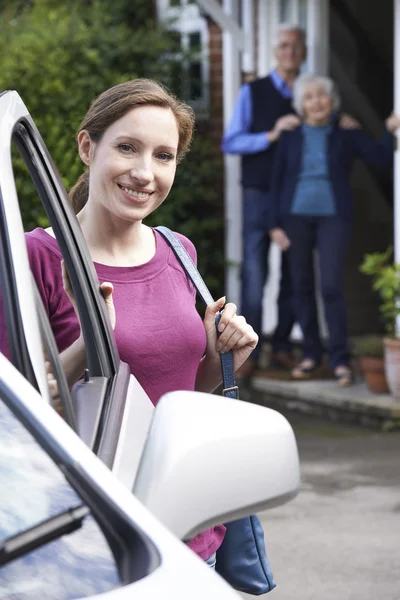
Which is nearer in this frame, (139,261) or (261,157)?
(139,261)

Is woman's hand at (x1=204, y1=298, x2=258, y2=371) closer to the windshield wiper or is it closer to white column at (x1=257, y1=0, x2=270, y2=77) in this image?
the windshield wiper

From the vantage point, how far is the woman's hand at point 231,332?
2.84m

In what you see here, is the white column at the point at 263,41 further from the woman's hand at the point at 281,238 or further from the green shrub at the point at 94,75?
the woman's hand at the point at 281,238

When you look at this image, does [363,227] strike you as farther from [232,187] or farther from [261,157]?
[261,157]

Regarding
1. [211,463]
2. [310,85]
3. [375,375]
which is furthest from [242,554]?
[310,85]

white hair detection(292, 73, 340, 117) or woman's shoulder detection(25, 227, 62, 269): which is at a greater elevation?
woman's shoulder detection(25, 227, 62, 269)

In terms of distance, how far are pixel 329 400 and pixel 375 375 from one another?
1.25ft

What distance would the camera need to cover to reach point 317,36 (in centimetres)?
1023

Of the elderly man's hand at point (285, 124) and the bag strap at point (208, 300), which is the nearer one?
the bag strap at point (208, 300)

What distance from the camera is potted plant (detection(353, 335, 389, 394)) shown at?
8.69m

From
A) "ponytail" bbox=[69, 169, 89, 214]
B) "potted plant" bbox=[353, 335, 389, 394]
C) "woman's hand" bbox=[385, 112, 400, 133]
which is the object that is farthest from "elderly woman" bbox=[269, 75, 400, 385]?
"ponytail" bbox=[69, 169, 89, 214]

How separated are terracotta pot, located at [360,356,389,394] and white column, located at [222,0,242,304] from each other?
79.1 inches

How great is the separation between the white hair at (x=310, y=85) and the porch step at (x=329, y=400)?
2.08 metres

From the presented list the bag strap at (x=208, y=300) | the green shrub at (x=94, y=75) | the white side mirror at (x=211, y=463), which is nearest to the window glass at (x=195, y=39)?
the green shrub at (x=94, y=75)
